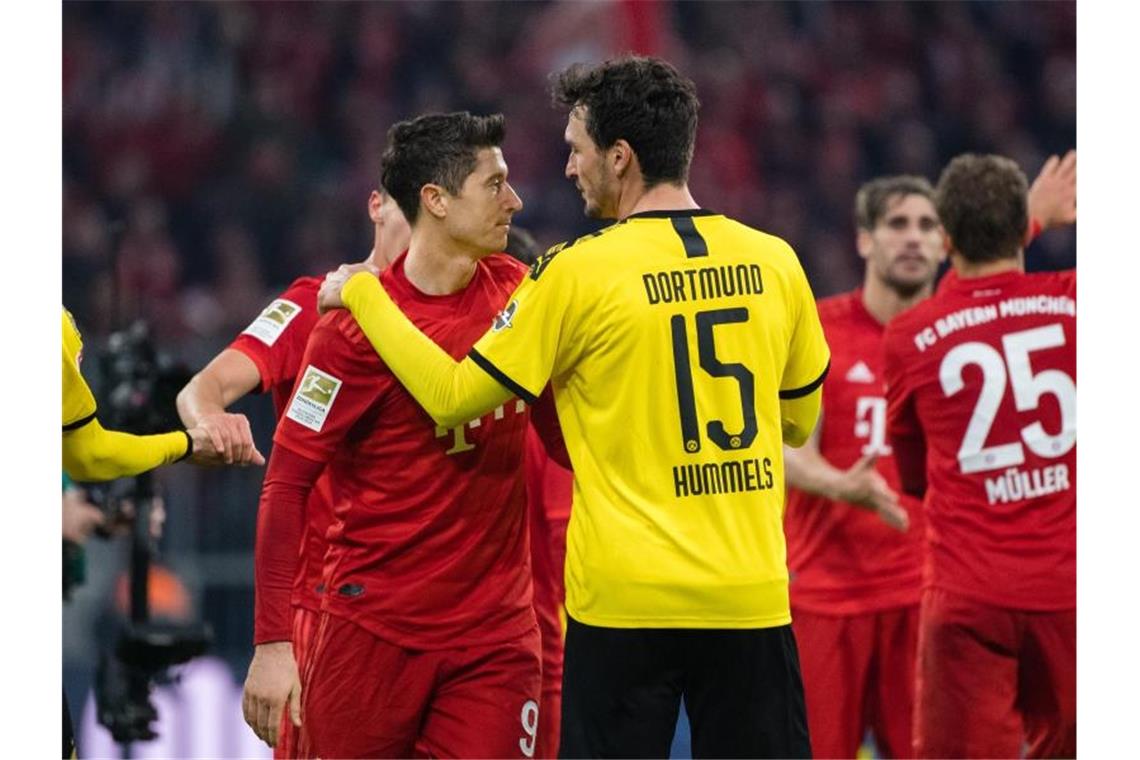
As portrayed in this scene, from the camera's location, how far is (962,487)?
17.3 feet

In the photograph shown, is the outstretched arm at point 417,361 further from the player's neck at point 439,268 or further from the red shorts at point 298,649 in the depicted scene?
the red shorts at point 298,649

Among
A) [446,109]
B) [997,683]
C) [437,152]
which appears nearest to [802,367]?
[437,152]

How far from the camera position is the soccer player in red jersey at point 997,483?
5.16 metres

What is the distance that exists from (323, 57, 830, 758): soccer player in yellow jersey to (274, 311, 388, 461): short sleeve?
40cm

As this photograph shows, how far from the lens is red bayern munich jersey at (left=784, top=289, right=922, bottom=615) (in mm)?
5777

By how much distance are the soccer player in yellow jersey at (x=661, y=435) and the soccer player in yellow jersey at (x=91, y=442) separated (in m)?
0.86

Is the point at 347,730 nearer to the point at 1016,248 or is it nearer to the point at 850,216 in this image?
the point at 1016,248

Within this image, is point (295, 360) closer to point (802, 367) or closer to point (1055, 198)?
point (802, 367)

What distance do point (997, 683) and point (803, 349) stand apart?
2065mm

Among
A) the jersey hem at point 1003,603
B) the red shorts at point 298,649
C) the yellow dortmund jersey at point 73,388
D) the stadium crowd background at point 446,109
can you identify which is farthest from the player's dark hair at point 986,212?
the stadium crowd background at point 446,109

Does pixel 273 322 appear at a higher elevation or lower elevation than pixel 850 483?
higher

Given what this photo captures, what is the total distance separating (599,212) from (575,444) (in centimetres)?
49

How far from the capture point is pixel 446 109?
11.7 meters

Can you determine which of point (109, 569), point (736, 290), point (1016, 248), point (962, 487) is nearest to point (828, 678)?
point (962, 487)
